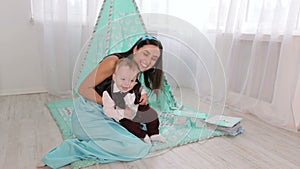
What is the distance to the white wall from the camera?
1984mm

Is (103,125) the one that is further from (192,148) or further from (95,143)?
(192,148)

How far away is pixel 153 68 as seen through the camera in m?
1.10

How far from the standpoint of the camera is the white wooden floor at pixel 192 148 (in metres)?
1.07

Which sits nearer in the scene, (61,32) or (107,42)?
(107,42)

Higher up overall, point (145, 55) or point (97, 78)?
point (145, 55)

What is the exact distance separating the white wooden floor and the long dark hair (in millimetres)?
325

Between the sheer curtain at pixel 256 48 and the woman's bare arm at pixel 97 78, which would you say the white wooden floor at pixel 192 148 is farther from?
the woman's bare arm at pixel 97 78

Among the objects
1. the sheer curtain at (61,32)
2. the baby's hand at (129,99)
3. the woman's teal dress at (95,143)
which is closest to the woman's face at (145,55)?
the baby's hand at (129,99)

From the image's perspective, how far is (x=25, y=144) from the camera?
3.95 ft

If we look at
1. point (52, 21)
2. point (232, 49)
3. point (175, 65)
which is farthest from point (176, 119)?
point (52, 21)

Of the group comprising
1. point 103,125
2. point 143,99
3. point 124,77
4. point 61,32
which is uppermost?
point 61,32

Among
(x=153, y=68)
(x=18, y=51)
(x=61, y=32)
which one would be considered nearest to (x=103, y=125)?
(x=153, y=68)

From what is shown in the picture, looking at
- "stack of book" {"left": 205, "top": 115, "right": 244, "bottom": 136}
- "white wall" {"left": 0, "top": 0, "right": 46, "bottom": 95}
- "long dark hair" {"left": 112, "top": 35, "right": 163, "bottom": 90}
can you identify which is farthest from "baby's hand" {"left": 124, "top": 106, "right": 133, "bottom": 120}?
"white wall" {"left": 0, "top": 0, "right": 46, "bottom": 95}

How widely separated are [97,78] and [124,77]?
0.40 feet
